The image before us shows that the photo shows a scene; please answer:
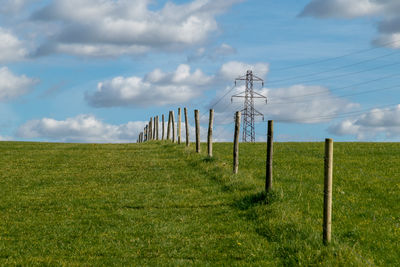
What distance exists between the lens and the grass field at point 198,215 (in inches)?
449

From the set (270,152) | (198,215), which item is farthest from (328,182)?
(198,215)

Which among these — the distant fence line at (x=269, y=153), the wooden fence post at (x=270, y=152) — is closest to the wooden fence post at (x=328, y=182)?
the distant fence line at (x=269, y=153)

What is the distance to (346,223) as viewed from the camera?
1381cm

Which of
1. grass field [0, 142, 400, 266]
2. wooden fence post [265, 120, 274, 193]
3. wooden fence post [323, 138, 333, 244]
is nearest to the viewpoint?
wooden fence post [323, 138, 333, 244]

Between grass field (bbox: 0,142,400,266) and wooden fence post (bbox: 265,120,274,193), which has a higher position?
wooden fence post (bbox: 265,120,274,193)

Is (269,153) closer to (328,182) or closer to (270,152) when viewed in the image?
(270,152)

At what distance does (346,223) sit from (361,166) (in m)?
12.3

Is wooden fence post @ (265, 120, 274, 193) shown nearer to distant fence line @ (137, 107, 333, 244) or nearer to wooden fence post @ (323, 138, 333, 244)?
distant fence line @ (137, 107, 333, 244)

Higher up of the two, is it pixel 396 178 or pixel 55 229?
pixel 396 178

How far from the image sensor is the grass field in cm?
1140

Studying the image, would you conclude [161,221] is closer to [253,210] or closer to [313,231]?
[253,210]

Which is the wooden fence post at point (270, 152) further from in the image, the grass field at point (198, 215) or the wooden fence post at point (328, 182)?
the wooden fence post at point (328, 182)

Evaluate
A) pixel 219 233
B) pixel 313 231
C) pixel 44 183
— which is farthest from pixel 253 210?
pixel 44 183

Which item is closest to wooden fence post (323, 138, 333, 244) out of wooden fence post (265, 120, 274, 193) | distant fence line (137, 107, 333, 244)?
distant fence line (137, 107, 333, 244)
